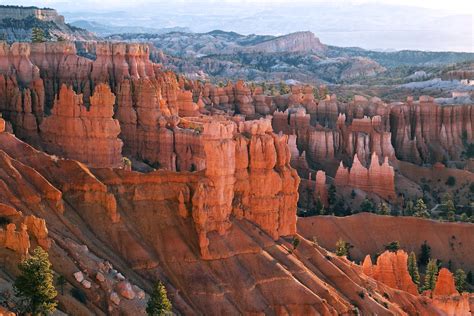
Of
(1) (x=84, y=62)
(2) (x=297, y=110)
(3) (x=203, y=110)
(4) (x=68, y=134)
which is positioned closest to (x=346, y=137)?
(2) (x=297, y=110)

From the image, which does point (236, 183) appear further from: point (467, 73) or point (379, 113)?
point (467, 73)

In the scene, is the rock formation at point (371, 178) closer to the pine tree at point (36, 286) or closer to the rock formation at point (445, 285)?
the rock formation at point (445, 285)

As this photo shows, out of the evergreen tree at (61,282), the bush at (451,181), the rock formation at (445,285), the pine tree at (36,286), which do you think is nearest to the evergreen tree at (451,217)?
the bush at (451,181)

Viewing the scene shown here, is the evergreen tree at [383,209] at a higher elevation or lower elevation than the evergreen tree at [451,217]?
higher

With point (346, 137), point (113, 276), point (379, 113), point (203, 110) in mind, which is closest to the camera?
point (113, 276)

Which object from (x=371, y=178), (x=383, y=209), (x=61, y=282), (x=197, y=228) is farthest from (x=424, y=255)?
(x=61, y=282)
